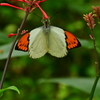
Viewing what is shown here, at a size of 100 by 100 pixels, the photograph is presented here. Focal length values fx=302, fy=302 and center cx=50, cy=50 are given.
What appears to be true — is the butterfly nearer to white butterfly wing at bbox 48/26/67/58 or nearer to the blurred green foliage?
white butterfly wing at bbox 48/26/67/58

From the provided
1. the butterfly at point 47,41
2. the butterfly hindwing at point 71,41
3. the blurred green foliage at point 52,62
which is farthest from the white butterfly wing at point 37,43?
the blurred green foliage at point 52,62

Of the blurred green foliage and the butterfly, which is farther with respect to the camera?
the blurred green foliage

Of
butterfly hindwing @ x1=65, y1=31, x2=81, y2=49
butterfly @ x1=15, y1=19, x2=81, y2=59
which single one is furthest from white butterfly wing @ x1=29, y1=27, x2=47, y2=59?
butterfly hindwing @ x1=65, y1=31, x2=81, y2=49

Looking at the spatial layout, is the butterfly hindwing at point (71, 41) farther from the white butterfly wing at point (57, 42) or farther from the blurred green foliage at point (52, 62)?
the blurred green foliage at point (52, 62)

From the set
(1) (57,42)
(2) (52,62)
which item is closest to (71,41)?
(1) (57,42)

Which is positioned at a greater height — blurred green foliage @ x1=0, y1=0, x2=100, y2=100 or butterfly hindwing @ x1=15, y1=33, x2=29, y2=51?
butterfly hindwing @ x1=15, y1=33, x2=29, y2=51

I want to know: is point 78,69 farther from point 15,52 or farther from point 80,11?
point 15,52

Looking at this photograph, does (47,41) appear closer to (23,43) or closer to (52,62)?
(23,43)
